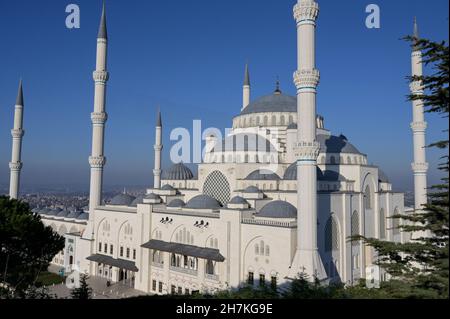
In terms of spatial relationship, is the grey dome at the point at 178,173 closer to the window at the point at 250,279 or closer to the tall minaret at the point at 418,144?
the window at the point at 250,279

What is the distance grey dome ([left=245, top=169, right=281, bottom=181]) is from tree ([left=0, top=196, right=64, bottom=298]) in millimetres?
12940

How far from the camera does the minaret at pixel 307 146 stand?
18.3 metres

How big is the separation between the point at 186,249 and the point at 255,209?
197 inches

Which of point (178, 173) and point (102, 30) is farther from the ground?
point (102, 30)

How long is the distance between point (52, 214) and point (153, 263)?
19586 mm

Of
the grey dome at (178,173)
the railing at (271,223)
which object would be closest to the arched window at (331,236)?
the railing at (271,223)

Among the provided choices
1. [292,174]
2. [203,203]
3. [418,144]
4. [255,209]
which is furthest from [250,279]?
[418,144]

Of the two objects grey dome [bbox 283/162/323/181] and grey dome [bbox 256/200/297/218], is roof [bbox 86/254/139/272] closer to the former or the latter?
grey dome [bbox 256/200/297/218]

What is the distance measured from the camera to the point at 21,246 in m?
A: 16.4

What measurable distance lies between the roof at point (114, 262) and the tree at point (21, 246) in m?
9.47

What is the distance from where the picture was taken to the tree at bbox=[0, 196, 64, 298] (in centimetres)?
1580

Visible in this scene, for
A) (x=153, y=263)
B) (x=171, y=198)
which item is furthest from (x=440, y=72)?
(x=171, y=198)

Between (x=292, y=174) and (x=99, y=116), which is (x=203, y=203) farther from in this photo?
(x=99, y=116)
